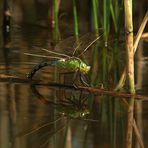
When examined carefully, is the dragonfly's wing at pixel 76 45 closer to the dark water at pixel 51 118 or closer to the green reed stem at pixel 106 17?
the dark water at pixel 51 118

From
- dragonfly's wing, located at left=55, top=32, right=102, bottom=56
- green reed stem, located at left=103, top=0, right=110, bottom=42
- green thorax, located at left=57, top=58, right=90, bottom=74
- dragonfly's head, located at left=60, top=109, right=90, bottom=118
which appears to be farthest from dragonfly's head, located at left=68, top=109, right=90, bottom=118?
green reed stem, located at left=103, top=0, right=110, bottom=42

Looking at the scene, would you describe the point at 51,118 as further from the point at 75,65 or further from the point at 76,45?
the point at 76,45

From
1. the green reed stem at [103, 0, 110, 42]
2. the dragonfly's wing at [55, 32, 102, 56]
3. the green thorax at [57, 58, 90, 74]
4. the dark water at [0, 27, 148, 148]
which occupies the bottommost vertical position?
the dark water at [0, 27, 148, 148]

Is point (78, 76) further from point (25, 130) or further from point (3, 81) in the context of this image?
point (25, 130)

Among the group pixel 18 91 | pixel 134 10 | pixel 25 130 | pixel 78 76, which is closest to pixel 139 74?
pixel 78 76

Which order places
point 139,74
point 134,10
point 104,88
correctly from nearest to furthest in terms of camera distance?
1. point 104,88
2. point 139,74
3. point 134,10

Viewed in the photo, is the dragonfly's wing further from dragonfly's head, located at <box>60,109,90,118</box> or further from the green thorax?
dragonfly's head, located at <box>60,109,90,118</box>

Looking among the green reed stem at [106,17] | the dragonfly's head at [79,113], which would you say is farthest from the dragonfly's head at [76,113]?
the green reed stem at [106,17]

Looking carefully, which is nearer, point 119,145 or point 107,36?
point 119,145
